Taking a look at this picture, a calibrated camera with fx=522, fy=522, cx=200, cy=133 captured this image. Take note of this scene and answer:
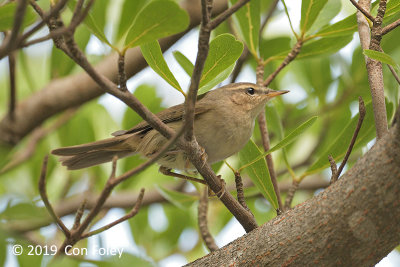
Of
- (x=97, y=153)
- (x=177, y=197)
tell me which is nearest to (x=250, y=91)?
(x=177, y=197)

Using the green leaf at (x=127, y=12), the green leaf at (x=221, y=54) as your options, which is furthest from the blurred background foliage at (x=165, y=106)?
the green leaf at (x=221, y=54)

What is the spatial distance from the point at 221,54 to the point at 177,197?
1474mm

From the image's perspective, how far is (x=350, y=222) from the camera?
1932mm

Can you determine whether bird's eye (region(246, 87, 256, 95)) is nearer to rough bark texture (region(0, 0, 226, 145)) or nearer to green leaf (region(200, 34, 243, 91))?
rough bark texture (region(0, 0, 226, 145))

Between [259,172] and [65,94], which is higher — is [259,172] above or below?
below

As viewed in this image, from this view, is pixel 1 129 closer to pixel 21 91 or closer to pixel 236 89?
pixel 21 91

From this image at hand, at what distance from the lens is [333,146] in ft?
10.0

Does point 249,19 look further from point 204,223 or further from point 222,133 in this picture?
point 204,223

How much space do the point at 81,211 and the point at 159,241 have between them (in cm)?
208

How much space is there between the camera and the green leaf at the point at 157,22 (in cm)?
191

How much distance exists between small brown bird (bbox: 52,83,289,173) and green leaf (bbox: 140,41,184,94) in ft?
3.57

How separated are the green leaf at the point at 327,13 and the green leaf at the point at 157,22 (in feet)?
4.91

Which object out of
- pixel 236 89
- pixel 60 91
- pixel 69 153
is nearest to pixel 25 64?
pixel 60 91

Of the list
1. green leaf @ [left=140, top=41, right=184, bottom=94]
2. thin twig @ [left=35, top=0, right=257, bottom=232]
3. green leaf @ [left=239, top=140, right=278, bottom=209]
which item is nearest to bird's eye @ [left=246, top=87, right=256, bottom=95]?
green leaf @ [left=239, top=140, right=278, bottom=209]
